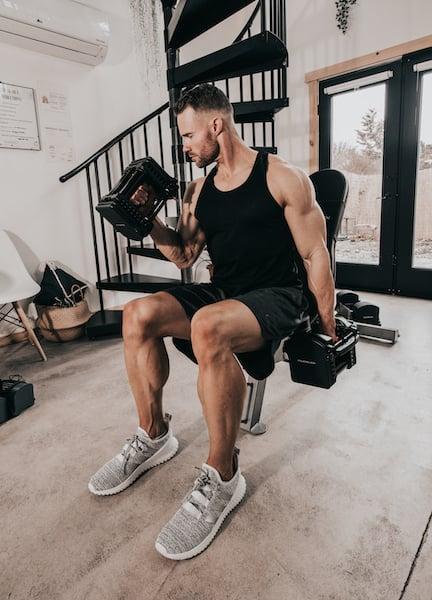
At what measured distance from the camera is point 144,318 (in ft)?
4.09

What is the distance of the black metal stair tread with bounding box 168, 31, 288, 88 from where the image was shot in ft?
6.52

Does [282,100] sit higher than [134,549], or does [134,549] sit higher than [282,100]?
[282,100]

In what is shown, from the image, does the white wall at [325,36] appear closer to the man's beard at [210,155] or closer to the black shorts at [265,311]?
the man's beard at [210,155]

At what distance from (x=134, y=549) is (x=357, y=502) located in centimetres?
67

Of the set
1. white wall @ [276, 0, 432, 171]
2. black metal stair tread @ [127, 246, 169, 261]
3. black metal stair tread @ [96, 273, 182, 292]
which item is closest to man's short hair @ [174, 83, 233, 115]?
black metal stair tread @ [127, 246, 169, 261]

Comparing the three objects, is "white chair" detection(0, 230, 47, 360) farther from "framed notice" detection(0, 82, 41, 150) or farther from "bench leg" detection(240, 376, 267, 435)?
"bench leg" detection(240, 376, 267, 435)

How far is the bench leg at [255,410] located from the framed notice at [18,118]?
2.51 m

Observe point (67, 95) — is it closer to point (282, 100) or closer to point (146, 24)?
point (146, 24)

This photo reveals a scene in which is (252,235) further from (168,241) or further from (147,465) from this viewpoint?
(147,465)

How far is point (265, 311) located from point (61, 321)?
6.76ft

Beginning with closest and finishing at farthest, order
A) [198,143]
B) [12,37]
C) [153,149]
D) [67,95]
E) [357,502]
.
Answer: [357,502] → [198,143] → [12,37] → [67,95] → [153,149]

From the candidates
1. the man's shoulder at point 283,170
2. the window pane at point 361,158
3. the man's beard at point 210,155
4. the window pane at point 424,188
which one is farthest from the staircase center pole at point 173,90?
the window pane at point 424,188

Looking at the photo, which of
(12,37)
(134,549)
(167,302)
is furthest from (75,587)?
(12,37)

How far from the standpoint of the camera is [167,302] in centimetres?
130
